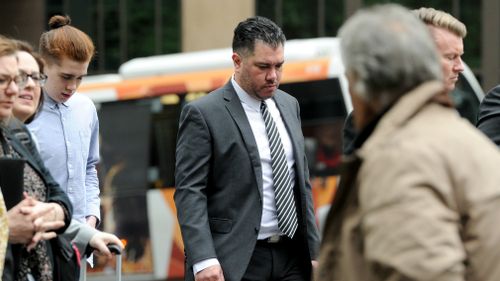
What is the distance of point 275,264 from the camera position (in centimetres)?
614

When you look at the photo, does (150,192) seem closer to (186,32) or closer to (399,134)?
(186,32)

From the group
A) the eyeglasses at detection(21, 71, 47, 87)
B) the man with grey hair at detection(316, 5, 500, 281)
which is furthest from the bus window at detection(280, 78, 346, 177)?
the man with grey hair at detection(316, 5, 500, 281)

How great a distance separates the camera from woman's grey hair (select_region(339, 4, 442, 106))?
3.23m

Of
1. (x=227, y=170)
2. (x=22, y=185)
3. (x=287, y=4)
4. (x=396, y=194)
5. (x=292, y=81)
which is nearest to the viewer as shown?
(x=396, y=194)

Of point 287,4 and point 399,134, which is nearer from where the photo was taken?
point 399,134

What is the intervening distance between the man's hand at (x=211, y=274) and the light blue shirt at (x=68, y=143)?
813 millimetres

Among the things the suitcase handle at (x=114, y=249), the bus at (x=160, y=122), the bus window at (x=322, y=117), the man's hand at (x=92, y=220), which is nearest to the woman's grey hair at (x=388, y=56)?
the suitcase handle at (x=114, y=249)

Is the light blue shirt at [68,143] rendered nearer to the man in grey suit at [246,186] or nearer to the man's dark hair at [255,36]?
the man in grey suit at [246,186]

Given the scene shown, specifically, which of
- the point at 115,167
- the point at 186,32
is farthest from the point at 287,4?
the point at 115,167

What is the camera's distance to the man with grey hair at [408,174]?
3074 millimetres

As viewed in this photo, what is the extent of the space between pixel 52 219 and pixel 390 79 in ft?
6.27

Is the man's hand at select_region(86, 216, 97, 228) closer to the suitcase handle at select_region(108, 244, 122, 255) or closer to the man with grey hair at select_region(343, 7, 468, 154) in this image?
the suitcase handle at select_region(108, 244, 122, 255)

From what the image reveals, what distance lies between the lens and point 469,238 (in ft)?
10.5

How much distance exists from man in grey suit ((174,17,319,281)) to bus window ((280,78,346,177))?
9.64m
